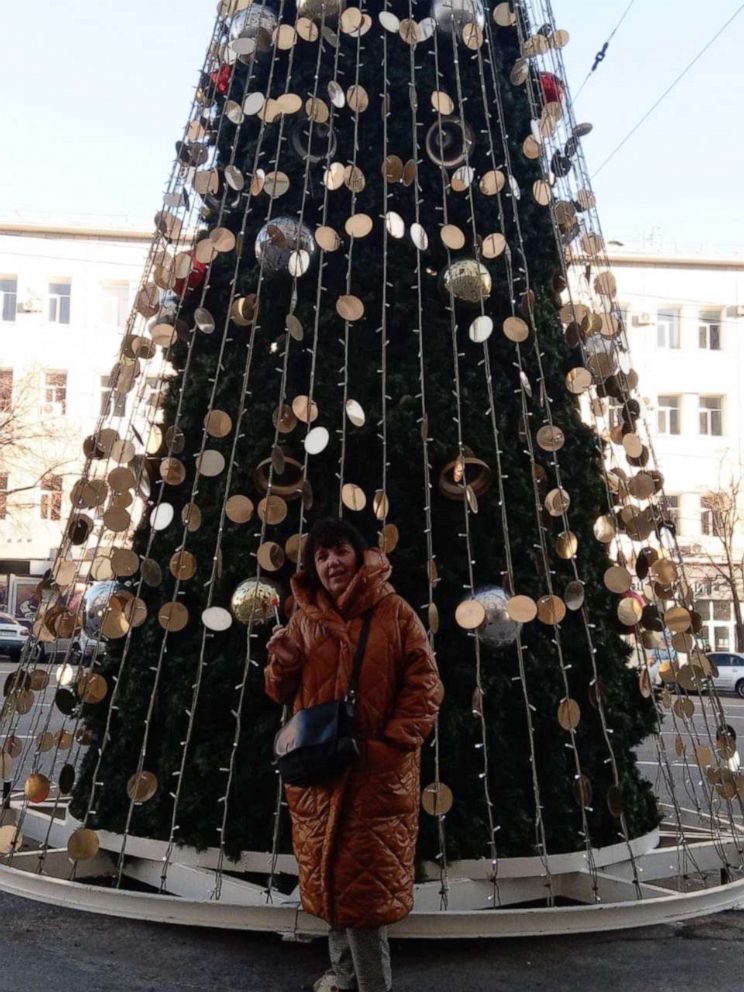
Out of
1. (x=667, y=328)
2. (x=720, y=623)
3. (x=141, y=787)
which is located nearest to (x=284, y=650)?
(x=141, y=787)

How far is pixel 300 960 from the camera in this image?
3994mm

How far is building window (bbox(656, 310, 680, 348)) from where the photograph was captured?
35.2 metres

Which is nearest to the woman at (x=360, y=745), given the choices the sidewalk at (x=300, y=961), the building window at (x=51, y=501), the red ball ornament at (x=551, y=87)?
the sidewalk at (x=300, y=961)

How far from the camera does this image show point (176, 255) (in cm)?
500

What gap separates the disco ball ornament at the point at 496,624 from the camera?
4.34m

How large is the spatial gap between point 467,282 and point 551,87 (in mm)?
1325

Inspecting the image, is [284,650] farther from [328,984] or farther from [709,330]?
[709,330]

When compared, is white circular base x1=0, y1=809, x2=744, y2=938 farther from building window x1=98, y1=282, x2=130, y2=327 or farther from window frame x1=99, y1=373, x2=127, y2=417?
building window x1=98, y1=282, x2=130, y2=327

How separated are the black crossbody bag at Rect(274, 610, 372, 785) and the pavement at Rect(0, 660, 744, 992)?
97cm

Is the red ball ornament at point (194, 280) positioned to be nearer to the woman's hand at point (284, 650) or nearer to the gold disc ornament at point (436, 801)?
the woman's hand at point (284, 650)

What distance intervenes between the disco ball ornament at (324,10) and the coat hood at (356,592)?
2.75 meters

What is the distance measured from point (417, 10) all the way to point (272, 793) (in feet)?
11.8

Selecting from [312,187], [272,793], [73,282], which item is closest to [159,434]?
[312,187]

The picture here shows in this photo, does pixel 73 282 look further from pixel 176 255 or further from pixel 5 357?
pixel 176 255
